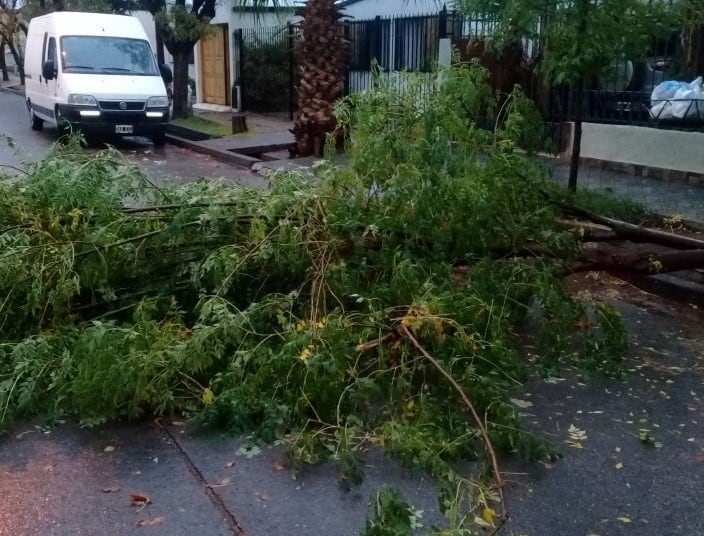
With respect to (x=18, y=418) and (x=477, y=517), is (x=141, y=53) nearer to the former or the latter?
(x=18, y=418)

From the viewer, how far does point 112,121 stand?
15.9 m

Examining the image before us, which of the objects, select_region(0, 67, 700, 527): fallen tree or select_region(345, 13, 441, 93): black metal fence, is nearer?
select_region(0, 67, 700, 527): fallen tree

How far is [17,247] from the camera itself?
510 centimetres

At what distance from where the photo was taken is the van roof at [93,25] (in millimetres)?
16906

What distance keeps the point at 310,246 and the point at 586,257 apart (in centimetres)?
248

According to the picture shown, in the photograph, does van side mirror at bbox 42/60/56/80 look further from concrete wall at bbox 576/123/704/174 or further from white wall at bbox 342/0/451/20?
concrete wall at bbox 576/123/704/174

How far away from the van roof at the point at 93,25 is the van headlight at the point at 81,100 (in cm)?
196

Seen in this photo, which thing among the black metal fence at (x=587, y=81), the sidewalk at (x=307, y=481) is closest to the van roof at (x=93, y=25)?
the black metal fence at (x=587, y=81)

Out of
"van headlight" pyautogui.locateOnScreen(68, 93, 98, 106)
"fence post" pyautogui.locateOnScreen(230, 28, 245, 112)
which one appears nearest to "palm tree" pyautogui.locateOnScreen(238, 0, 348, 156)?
"van headlight" pyautogui.locateOnScreen(68, 93, 98, 106)

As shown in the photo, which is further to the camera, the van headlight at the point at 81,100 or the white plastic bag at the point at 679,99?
the van headlight at the point at 81,100

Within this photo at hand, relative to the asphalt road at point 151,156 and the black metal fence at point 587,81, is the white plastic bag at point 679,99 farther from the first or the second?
the asphalt road at point 151,156

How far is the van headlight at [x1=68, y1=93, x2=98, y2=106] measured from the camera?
1565 cm

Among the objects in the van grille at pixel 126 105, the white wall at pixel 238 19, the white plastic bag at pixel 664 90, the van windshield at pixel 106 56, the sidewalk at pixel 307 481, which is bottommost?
the sidewalk at pixel 307 481

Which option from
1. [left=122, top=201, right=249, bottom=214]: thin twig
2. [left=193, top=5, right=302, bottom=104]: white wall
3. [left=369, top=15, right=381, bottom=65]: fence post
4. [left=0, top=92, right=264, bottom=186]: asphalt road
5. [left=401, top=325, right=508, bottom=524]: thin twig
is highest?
[left=193, top=5, right=302, bottom=104]: white wall
